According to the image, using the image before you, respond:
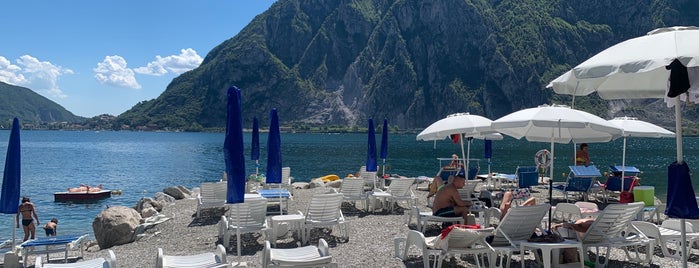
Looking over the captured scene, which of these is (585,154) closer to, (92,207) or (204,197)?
(204,197)

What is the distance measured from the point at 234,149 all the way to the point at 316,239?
11.4ft

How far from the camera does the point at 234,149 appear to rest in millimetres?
7055

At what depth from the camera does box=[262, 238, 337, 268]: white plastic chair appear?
6.10m

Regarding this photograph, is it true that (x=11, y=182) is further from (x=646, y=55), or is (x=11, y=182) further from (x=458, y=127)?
(x=646, y=55)

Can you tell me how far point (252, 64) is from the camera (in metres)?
190

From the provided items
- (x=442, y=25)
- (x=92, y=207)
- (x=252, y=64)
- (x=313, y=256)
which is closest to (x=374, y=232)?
→ (x=313, y=256)

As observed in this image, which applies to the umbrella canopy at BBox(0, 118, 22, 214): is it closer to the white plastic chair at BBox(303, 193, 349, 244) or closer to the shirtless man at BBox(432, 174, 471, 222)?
the white plastic chair at BBox(303, 193, 349, 244)

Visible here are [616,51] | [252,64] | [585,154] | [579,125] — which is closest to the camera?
[616,51]

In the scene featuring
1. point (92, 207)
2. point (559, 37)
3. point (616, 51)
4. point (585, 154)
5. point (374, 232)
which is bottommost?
point (92, 207)

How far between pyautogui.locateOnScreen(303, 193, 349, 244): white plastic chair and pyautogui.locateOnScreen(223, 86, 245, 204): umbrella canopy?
2.55 meters

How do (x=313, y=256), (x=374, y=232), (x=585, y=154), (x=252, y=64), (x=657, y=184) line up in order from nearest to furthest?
(x=313, y=256)
(x=374, y=232)
(x=585, y=154)
(x=657, y=184)
(x=252, y=64)

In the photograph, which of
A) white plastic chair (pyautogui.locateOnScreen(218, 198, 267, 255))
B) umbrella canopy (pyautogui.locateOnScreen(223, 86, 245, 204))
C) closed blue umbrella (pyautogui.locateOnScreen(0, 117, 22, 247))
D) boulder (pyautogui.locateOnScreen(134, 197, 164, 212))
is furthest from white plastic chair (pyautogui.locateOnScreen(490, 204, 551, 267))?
boulder (pyautogui.locateOnScreen(134, 197, 164, 212))

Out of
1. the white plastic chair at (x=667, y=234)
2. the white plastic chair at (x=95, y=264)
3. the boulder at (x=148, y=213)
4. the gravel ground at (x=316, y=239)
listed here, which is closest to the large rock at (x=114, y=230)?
the gravel ground at (x=316, y=239)

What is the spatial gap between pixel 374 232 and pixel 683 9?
177 metres
